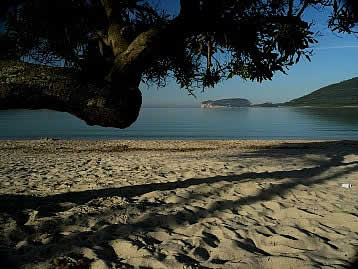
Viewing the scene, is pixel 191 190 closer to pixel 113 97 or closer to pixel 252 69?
pixel 252 69

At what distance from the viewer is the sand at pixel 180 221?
3.53 metres

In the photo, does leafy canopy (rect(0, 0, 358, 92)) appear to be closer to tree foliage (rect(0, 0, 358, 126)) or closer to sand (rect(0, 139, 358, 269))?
tree foliage (rect(0, 0, 358, 126))

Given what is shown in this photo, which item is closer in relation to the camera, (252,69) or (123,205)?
(123,205)

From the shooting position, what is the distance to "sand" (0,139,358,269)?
11.6 ft

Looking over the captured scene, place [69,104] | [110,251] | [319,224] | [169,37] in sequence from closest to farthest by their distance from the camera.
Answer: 1. [69,104]
2. [110,251]
3. [169,37]
4. [319,224]

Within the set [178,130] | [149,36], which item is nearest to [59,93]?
[149,36]

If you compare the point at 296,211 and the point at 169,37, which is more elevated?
the point at 169,37

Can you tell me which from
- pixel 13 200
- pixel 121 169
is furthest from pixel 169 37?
pixel 121 169

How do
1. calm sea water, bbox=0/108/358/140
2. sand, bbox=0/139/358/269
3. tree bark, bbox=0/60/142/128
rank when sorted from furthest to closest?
calm sea water, bbox=0/108/358/140, sand, bbox=0/139/358/269, tree bark, bbox=0/60/142/128

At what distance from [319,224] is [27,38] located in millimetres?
7383

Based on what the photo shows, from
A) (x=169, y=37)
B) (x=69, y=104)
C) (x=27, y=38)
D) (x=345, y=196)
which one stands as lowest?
(x=345, y=196)

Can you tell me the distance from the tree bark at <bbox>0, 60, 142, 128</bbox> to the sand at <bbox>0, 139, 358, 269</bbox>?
5.67 ft

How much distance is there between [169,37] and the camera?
404 cm

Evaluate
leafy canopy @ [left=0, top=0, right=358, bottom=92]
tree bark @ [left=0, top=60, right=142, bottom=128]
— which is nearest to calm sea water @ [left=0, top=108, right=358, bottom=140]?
leafy canopy @ [left=0, top=0, right=358, bottom=92]
